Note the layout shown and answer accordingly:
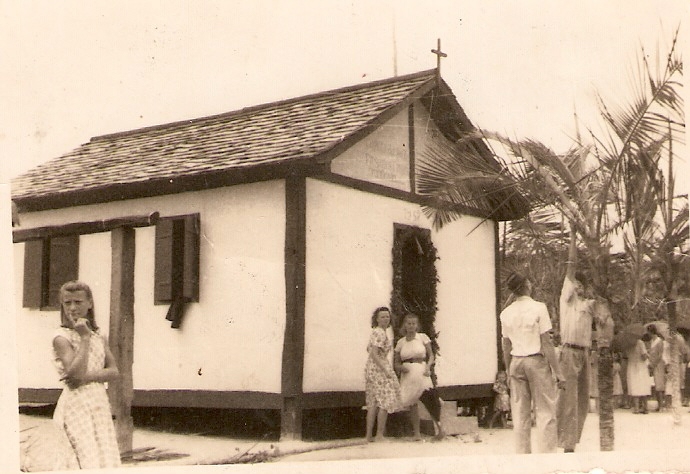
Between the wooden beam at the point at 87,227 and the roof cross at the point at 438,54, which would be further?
the roof cross at the point at 438,54

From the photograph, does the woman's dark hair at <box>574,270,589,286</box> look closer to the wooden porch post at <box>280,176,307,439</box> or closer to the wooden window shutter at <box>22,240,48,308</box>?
the wooden porch post at <box>280,176,307,439</box>

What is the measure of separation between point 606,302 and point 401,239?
219 cm

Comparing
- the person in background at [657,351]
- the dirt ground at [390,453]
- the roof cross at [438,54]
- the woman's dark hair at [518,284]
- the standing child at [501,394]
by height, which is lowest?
the dirt ground at [390,453]

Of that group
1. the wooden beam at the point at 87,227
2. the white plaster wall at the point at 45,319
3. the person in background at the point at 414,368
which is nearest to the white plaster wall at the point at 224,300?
the white plaster wall at the point at 45,319

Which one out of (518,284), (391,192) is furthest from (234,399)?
(518,284)

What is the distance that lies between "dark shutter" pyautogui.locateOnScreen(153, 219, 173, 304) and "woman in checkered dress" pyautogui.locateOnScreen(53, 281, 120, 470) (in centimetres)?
250

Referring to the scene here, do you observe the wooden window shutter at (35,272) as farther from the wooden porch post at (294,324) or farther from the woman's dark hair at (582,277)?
the woman's dark hair at (582,277)

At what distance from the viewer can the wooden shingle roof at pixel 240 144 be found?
7656 mm

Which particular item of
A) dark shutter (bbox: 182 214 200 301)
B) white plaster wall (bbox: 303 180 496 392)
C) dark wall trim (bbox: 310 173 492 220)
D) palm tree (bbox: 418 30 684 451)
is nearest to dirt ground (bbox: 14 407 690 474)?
palm tree (bbox: 418 30 684 451)

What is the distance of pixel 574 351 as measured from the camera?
7273 millimetres

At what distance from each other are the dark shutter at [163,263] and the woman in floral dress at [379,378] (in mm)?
1899

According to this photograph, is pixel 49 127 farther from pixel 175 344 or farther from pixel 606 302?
pixel 606 302

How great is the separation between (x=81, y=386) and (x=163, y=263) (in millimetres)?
2774

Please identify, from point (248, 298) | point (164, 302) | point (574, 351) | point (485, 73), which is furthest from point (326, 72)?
point (574, 351)
